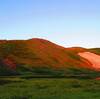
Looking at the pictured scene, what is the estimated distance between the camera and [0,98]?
146ft

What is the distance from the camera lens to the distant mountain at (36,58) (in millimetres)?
103000

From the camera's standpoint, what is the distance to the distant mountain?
10300 centimetres

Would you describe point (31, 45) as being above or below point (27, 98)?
above

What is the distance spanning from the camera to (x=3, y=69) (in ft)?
328

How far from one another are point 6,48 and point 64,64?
1946 centimetres

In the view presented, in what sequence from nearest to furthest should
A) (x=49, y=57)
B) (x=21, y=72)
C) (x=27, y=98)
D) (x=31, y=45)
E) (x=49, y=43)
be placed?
(x=27, y=98) < (x=21, y=72) < (x=49, y=57) < (x=31, y=45) < (x=49, y=43)

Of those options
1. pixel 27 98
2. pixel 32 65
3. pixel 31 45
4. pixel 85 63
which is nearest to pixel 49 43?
pixel 31 45

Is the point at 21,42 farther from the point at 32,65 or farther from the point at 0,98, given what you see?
the point at 0,98

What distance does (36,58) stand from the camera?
4496 inches

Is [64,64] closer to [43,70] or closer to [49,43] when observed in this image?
[43,70]

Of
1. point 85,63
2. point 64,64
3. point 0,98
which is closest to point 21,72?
point 64,64

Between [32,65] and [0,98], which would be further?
[32,65]

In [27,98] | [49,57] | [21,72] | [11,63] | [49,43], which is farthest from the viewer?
[49,43]

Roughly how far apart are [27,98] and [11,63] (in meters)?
62.4
